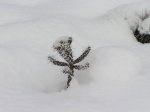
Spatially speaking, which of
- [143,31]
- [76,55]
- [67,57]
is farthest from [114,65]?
[143,31]

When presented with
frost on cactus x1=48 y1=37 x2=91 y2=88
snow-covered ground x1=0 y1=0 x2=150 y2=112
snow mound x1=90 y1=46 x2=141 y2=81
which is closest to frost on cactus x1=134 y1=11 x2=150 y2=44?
snow-covered ground x1=0 y1=0 x2=150 y2=112

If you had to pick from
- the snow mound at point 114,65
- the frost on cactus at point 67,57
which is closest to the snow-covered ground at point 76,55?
the snow mound at point 114,65

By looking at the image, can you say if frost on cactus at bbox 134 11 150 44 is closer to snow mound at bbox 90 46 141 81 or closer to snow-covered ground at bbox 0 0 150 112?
snow-covered ground at bbox 0 0 150 112

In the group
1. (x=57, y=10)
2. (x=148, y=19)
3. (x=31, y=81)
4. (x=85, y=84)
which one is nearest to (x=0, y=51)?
(x=31, y=81)

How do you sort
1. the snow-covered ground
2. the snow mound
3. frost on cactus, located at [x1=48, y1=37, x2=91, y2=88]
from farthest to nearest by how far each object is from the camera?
the snow mound, frost on cactus, located at [x1=48, y1=37, x2=91, y2=88], the snow-covered ground

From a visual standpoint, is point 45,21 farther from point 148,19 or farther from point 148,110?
point 148,110

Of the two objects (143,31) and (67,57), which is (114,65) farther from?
(143,31)
